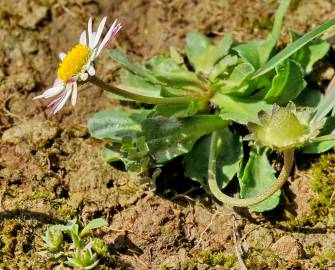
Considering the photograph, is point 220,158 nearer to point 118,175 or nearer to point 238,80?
point 238,80

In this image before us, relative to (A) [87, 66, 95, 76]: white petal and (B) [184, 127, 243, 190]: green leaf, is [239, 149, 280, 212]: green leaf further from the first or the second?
(A) [87, 66, 95, 76]: white petal

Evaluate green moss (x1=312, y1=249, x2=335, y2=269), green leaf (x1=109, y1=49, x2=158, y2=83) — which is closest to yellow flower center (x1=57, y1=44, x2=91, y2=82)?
green leaf (x1=109, y1=49, x2=158, y2=83)

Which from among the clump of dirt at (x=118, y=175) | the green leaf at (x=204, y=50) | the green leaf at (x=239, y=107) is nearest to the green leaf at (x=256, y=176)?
the clump of dirt at (x=118, y=175)

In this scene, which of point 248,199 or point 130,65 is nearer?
point 248,199

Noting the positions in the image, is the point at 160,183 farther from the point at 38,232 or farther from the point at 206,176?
the point at 38,232

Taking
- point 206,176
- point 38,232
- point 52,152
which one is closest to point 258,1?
point 206,176

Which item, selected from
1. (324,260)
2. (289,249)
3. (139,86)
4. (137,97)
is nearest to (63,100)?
(137,97)

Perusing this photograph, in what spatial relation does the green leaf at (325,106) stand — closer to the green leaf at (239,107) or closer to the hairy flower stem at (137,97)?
the green leaf at (239,107)
